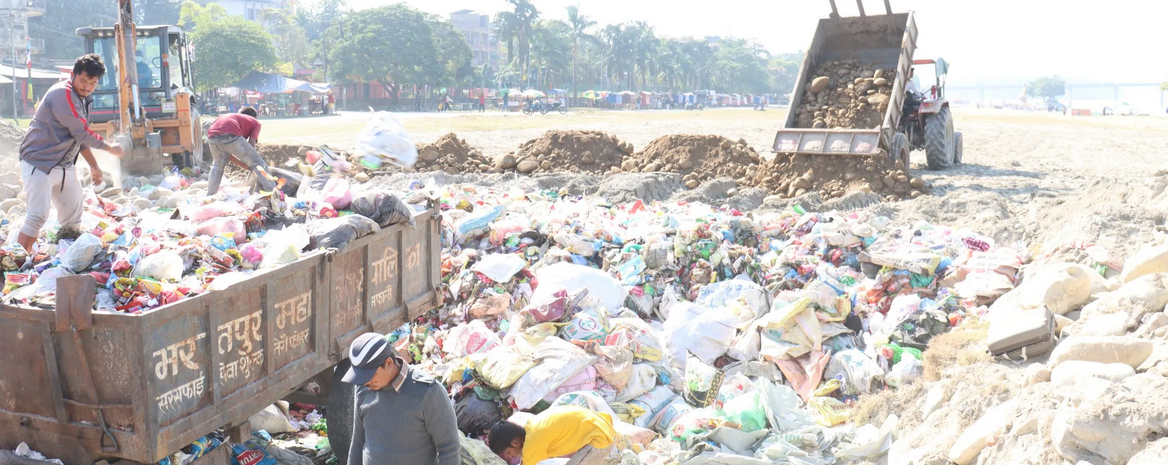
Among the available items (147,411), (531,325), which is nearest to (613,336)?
(531,325)

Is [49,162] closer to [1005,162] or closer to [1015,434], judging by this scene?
[1015,434]

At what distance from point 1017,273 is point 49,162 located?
6.36 metres

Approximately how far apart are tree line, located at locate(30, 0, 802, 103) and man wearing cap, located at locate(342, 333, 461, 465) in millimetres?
40587

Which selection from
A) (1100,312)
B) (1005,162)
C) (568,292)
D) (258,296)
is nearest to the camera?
(258,296)

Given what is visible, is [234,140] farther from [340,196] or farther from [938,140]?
[938,140]

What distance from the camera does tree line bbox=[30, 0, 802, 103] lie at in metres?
50.9

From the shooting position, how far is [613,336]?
568 centimetres

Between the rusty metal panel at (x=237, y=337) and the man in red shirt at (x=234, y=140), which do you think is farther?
the man in red shirt at (x=234, y=140)

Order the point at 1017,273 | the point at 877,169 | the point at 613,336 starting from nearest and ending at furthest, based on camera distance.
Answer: the point at 613,336 → the point at 1017,273 → the point at 877,169

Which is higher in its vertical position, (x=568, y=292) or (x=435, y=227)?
(x=435, y=227)

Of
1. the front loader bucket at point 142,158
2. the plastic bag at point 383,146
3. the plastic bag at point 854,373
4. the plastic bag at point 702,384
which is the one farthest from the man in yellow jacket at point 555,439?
the front loader bucket at point 142,158

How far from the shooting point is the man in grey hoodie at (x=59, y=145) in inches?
200

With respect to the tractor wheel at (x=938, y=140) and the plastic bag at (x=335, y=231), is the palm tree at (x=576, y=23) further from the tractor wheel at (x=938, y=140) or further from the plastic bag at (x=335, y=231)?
the plastic bag at (x=335, y=231)

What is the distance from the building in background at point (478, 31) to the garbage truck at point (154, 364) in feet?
323
